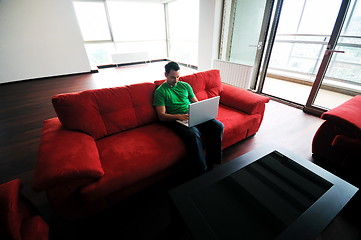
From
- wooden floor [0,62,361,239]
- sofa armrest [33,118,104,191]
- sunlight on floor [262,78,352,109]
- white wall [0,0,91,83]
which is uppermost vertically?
white wall [0,0,91,83]

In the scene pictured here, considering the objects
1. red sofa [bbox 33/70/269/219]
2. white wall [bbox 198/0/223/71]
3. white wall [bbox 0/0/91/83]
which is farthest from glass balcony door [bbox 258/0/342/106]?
white wall [bbox 0/0/91/83]

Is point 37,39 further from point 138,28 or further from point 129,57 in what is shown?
point 138,28

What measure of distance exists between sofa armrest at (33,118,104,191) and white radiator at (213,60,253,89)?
3.01 m

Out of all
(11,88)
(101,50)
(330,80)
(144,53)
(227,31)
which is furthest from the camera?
(144,53)

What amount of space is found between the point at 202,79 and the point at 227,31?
94.4 inches

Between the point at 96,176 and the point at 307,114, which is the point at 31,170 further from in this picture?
the point at 307,114

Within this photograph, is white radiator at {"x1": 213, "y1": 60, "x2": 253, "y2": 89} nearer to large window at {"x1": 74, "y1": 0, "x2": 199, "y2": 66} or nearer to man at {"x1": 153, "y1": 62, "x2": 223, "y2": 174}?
man at {"x1": 153, "y1": 62, "x2": 223, "y2": 174}

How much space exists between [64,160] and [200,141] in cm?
100

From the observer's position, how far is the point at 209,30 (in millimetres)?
3764

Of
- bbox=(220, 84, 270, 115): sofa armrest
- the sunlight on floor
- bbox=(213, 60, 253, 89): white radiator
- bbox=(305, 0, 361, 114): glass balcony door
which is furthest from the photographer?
bbox=(213, 60, 253, 89): white radiator

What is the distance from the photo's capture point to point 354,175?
1529mm

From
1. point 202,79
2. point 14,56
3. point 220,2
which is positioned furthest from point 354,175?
point 14,56

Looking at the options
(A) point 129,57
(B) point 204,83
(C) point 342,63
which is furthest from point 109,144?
(A) point 129,57

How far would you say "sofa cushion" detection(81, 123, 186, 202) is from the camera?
1.08 meters
